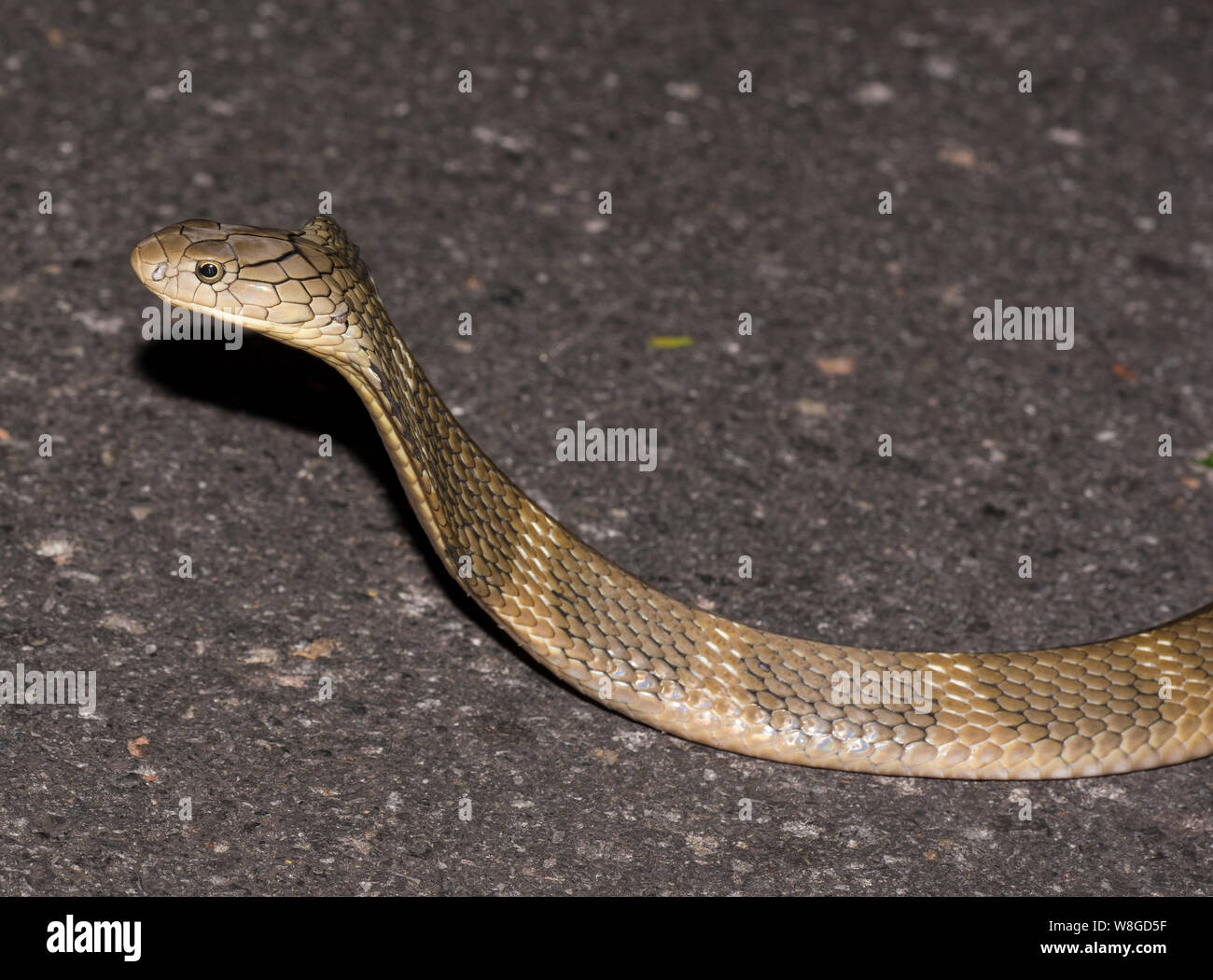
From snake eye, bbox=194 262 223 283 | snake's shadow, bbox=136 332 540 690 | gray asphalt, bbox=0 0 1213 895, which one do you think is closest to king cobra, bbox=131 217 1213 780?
gray asphalt, bbox=0 0 1213 895

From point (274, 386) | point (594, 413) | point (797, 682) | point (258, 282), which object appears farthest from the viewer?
point (594, 413)

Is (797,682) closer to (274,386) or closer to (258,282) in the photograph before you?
(258,282)

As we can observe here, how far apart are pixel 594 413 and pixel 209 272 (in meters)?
1.99

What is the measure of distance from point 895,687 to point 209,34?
4.92 meters

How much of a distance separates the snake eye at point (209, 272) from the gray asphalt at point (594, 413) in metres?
1.14

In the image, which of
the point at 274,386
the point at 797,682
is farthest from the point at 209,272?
the point at 797,682

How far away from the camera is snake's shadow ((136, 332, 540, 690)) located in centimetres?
516

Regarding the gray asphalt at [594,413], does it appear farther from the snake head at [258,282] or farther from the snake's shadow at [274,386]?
the snake head at [258,282]

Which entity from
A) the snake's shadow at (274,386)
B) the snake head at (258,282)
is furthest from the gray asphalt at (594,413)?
the snake head at (258,282)

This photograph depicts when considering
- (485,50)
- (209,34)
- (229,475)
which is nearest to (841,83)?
(485,50)

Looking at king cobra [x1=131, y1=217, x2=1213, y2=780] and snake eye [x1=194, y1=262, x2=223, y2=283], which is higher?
snake eye [x1=194, y1=262, x2=223, y2=283]

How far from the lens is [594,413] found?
5.52 metres

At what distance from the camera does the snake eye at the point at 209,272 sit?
12.5 feet

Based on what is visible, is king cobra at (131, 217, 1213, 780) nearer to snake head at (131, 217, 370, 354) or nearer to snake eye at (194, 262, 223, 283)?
snake head at (131, 217, 370, 354)
